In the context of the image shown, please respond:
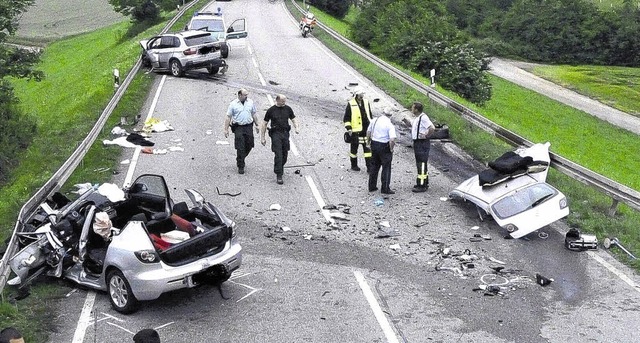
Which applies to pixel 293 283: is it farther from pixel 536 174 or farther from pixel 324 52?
pixel 324 52

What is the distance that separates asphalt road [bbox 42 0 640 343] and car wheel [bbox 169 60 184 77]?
382 inches

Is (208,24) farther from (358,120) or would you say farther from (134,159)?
(358,120)

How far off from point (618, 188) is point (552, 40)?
71056mm

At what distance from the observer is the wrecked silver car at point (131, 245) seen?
8.88 m

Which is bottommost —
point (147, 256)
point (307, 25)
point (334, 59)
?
point (307, 25)

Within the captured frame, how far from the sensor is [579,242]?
11172 millimetres

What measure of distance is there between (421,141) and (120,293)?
6750 mm

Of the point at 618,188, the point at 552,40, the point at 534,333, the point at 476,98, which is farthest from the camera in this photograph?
the point at 552,40

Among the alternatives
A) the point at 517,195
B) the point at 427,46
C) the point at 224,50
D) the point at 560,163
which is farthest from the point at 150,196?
the point at 427,46

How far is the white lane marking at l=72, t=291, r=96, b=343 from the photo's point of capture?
8.57 metres

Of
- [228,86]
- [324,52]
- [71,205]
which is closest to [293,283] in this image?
[71,205]

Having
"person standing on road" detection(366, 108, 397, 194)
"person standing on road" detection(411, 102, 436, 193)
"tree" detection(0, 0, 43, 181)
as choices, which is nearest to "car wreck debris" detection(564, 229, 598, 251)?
"person standing on road" detection(411, 102, 436, 193)

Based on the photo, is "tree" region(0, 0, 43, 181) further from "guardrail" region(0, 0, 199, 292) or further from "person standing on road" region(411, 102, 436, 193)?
"person standing on road" region(411, 102, 436, 193)

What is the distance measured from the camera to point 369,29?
148 ft
